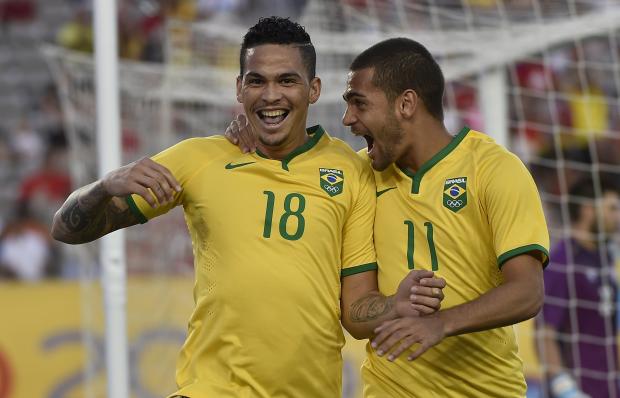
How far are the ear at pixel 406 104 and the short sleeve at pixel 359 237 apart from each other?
0.94ft

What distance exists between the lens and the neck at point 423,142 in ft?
14.6

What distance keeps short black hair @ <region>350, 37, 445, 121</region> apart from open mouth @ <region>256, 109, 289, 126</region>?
379 millimetres

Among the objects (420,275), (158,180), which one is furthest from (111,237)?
(420,275)

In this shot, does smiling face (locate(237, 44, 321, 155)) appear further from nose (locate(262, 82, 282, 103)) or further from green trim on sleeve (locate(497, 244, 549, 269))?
green trim on sleeve (locate(497, 244, 549, 269))

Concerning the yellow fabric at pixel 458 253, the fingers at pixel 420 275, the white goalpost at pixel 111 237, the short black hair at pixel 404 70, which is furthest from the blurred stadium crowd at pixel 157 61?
the fingers at pixel 420 275

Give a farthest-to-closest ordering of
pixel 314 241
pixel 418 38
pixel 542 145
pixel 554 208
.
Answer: pixel 542 145 → pixel 554 208 → pixel 418 38 → pixel 314 241

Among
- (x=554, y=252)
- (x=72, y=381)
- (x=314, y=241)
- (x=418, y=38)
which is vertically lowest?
(x=72, y=381)

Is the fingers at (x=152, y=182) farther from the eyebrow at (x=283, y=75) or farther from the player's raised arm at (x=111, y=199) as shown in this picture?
the eyebrow at (x=283, y=75)

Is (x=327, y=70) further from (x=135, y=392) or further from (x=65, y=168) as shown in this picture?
(x=65, y=168)

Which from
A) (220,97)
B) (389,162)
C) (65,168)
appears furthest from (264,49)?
(65,168)

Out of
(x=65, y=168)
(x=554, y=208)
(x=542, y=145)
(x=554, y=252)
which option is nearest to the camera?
(x=554, y=252)

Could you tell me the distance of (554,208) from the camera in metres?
8.84

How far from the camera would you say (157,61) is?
10164 millimetres

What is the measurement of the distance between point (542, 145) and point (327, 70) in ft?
7.54
